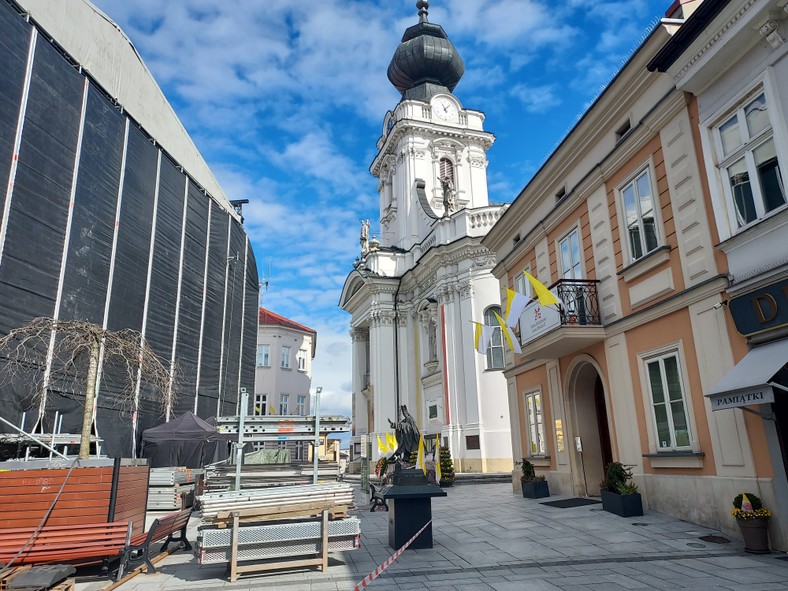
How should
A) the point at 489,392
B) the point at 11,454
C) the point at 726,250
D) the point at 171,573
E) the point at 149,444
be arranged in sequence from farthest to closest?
the point at 489,392, the point at 149,444, the point at 11,454, the point at 726,250, the point at 171,573

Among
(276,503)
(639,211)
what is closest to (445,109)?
(639,211)

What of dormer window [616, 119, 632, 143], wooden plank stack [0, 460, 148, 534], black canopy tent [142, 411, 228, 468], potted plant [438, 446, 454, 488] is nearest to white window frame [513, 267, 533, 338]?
dormer window [616, 119, 632, 143]

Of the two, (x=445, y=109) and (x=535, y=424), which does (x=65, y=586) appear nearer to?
(x=535, y=424)

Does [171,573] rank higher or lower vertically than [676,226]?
lower

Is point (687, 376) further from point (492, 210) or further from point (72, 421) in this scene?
point (492, 210)

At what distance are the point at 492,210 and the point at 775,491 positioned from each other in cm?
2405

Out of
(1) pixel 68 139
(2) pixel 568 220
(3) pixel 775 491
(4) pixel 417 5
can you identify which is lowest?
(3) pixel 775 491

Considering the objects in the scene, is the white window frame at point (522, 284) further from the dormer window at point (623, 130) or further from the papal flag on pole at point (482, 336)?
the dormer window at point (623, 130)

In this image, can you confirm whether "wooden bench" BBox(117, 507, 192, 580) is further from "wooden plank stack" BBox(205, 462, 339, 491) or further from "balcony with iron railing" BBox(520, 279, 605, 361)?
"balcony with iron railing" BBox(520, 279, 605, 361)

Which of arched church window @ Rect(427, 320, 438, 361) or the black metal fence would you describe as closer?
the black metal fence

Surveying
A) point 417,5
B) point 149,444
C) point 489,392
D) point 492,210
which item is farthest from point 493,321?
point 417,5

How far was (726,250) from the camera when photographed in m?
8.41

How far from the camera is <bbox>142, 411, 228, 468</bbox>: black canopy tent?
56.4 feet

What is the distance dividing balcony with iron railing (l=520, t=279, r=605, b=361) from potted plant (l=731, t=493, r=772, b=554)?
190 inches
